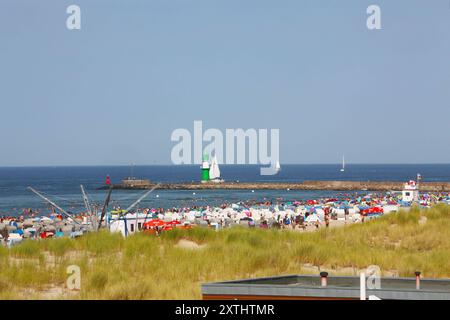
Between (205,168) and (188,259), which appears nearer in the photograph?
(188,259)

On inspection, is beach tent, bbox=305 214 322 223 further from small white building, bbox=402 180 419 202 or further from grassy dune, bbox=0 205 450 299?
grassy dune, bbox=0 205 450 299

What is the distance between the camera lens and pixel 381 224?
19.8 metres

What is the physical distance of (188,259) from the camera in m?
12.8

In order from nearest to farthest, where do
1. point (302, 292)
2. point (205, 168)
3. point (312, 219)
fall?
point (302, 292) → point (312, 219) → point (205, 168)

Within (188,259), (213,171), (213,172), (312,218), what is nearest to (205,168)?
(213,172)

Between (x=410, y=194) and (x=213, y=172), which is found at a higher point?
(x=410, y=194)

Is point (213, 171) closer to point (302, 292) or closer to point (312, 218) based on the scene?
point (312, 218)

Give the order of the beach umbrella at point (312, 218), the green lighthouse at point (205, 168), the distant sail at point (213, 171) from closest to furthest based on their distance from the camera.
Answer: the beach umbrella at point (312, 218) < the green lighthouse at point (205, 168) < the distant sail at point (213, 171)

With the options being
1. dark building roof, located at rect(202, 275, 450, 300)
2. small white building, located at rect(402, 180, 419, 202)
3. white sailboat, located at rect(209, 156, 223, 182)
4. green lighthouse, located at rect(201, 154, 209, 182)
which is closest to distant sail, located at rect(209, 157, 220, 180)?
white sailboat, located at rect(209, 156, 223, 182)

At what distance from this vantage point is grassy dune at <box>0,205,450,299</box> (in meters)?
10.7

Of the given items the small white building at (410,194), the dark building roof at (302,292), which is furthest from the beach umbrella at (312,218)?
the dark building roof at (302,292)

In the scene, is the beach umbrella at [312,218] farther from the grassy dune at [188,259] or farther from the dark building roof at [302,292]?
the dark building roof at [302,292]

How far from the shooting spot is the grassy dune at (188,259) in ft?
35.1
